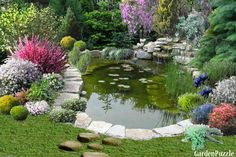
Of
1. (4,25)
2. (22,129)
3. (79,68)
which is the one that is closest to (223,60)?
(79,68)

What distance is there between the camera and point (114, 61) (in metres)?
14.8

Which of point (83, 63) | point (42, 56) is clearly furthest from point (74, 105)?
point (83, 63)

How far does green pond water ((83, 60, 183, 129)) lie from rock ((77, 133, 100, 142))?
127 cm

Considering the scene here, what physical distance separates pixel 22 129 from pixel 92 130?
50.2 inches

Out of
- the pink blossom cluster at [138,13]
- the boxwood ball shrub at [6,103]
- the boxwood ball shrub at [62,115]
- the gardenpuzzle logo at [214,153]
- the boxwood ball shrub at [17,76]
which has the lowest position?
the gardenpuzzle logo at [214,153]

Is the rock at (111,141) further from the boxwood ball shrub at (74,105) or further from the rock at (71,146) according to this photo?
the boxwood ball shrub at (74,105)

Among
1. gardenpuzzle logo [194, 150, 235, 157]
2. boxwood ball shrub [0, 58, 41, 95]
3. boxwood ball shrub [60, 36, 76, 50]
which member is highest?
boxwood ball shrub [60, 36, 76, 50]

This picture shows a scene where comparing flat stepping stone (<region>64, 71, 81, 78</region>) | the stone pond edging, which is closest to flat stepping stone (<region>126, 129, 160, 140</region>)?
the stone pond edging

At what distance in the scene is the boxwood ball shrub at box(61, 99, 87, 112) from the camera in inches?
359

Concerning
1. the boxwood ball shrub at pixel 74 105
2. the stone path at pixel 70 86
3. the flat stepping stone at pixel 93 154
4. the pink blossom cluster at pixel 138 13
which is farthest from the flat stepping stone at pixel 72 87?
the pink blossom cluster at pixel 138 13

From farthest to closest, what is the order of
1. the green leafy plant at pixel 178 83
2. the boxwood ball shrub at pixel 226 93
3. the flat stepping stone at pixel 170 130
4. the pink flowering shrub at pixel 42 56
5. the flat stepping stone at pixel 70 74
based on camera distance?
the flat stepping stone at pixel 70 74, the green leafy plant at pixel 178 83, the pink flowering shrub at pixel 42 56, the boxwood ball shrub at pixel 226 93, the flat stepping stone at pixel 170 130

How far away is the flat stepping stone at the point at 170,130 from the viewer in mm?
8175

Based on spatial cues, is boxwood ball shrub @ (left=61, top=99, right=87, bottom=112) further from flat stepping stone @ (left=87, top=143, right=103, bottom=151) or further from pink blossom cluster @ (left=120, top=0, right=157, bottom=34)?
pink blossom cluster @ (left=120, top=0, right=157, bottom=34)

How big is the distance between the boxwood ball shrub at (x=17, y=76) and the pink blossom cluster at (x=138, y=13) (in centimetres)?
664
